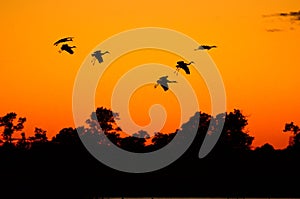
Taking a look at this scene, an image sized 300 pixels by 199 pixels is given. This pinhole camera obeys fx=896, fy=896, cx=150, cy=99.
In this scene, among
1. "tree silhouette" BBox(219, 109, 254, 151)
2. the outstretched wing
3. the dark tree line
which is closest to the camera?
the outstretched wing

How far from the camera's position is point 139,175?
102562 millimetres

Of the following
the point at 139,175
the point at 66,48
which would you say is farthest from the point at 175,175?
the point at 66,48

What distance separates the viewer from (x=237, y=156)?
10819 cm

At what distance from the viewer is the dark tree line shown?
283ft

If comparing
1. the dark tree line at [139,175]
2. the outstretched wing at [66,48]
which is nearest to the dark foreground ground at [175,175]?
the dark tree line at [139,175]

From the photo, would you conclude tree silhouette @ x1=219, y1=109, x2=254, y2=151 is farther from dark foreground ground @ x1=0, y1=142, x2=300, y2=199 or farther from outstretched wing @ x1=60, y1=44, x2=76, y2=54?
outstretched wing @ x1=60, y1=44, x2=76, y2=54

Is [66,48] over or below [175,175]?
below

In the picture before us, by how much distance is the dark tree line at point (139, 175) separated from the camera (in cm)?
8638

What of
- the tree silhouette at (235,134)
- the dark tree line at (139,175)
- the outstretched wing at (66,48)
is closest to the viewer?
the outstretched wing at (66,48)

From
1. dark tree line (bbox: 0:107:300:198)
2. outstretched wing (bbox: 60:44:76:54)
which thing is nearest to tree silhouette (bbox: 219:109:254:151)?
dark tree line (bbox: 0:107:300:198)

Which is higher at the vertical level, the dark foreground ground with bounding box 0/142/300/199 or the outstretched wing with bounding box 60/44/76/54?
the dark foreground ground with bounding box 0/142/300/199

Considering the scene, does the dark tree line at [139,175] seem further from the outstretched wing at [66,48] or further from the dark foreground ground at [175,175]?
the outstretched wing at [66,48]

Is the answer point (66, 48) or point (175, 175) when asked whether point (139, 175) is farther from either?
point (66, 48)

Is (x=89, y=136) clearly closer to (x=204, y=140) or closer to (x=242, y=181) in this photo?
(x=204, y=140)
